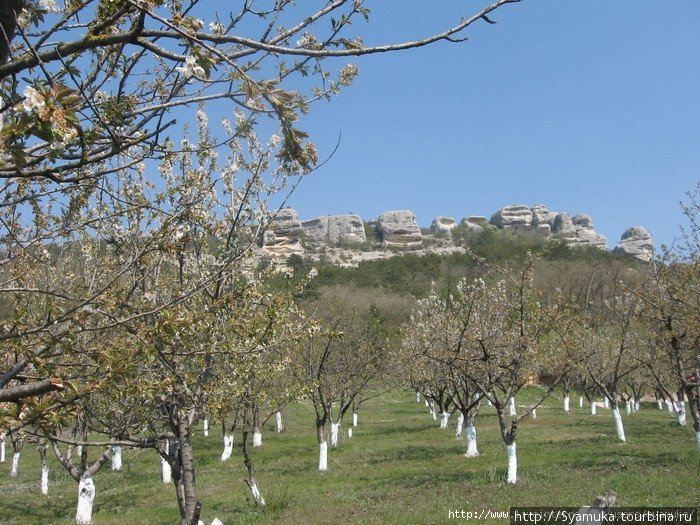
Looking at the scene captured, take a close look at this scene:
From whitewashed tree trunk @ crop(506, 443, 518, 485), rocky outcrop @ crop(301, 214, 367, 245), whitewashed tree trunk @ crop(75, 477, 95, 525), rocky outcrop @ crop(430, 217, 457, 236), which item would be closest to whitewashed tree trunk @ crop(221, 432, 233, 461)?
whitewashed tree trunk @ crop(75, 477, 95, 525)

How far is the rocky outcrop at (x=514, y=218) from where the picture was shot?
594ft

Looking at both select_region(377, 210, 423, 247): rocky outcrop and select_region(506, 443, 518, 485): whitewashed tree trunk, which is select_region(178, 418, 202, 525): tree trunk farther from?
select_region(377, 210, 423, 247): rocky outcrop

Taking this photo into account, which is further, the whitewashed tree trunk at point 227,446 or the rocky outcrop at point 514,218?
the rocky outcrop at point 514,218

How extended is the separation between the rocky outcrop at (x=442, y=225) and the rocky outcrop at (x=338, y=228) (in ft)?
73.5

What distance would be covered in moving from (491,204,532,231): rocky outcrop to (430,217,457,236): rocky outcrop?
14139mm

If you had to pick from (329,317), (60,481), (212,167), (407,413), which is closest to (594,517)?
(212,167)

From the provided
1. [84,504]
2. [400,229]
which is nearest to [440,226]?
[400,229]

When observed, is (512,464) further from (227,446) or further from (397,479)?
(227,446)

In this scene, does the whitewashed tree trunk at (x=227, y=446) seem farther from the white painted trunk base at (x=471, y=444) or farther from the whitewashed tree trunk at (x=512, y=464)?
the whitewashed tree trunk at (x=512, y=464)

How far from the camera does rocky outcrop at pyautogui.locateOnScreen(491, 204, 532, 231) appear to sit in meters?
181

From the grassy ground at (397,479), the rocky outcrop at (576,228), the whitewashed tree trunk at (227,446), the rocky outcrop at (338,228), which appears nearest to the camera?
the grassy ground at (397,479)

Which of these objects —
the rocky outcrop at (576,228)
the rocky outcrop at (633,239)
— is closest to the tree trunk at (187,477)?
the rocky outcrop at (633,239)

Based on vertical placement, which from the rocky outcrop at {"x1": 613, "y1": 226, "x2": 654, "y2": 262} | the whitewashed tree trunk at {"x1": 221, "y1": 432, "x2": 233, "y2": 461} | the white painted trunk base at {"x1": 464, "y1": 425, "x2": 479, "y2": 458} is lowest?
the whitewashed tree trunk at {"x1": 221, "y1": 432, "x2": 233, "y2": 461}

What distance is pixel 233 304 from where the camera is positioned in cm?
939
